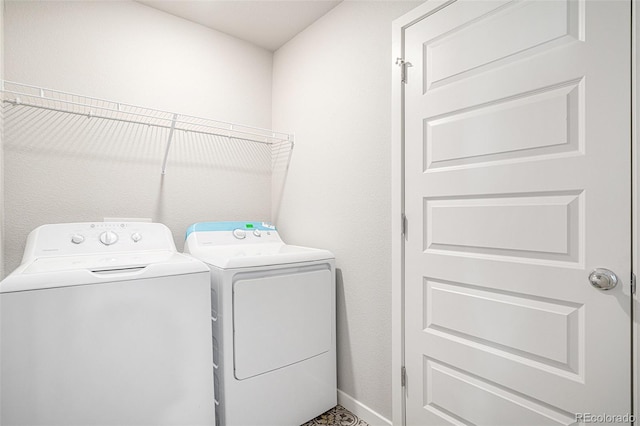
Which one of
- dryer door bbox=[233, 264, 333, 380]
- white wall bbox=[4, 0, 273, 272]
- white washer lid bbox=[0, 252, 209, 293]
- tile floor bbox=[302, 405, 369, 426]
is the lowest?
tile floor bbox=[302, 405, 369, 426]

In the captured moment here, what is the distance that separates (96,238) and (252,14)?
1.71 m

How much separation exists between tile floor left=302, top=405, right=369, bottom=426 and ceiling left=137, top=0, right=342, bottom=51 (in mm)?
2544

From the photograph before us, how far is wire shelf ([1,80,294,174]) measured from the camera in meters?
1.75

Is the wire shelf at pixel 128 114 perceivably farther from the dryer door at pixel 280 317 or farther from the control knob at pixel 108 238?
the dryer door at pixel 280 317

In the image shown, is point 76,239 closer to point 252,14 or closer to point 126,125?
point 126,125

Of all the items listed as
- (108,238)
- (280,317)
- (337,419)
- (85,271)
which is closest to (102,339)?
(85,271)

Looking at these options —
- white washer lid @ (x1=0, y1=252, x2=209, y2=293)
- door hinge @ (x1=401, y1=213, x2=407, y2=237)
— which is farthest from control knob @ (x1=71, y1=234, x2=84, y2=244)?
door hinge @ (x1=401, y1=213, x2=407, y2=237)

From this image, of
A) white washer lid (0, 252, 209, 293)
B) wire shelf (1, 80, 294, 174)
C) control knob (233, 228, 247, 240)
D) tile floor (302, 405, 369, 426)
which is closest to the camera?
white washer lid (0, 252, 209, 293)

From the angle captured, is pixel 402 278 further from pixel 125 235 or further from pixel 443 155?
pixel 125 235

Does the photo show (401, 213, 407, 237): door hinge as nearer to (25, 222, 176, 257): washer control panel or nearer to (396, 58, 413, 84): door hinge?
(396, 58, 413, 84): door hinge

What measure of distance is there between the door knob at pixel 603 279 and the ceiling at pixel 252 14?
1992 millimetres

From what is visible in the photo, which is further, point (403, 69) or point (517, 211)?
point (403, 69)

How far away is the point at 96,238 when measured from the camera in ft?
5.74

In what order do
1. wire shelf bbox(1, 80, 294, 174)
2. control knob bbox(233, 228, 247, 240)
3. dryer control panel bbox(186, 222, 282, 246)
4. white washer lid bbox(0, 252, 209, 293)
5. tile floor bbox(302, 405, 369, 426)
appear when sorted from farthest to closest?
control knob bbox(233, 228, 247, 240) < dryer control panel bbox(186, 222, 282, 246) < tile floor bbox(302, 405, 369, 426) < wire shelf bbox(1, 80, 294, 174) < white washer lid bbox(0, 252, 209, 293)
